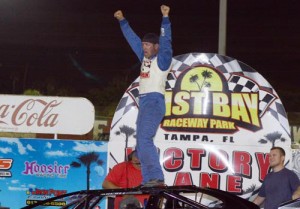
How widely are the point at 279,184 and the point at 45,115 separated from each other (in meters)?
3.91

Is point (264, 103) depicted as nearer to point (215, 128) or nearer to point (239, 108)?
point (239, 108)

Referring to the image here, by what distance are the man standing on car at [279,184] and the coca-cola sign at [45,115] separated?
3.05 m

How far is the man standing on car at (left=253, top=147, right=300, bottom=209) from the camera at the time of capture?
8.05 m

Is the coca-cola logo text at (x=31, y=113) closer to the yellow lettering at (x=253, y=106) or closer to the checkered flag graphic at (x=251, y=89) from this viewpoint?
the checkered flag graphic at (x=251, y=89)

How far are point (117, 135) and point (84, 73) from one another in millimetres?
22823

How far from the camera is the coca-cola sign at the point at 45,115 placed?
9891mm

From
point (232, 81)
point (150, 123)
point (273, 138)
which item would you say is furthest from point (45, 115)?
point (273, 138)

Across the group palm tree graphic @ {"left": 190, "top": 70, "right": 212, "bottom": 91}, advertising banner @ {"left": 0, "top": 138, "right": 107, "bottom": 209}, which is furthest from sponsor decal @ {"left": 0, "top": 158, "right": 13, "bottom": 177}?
palm tree graphic @ {"left": 190, "top": 70, "right": 212, "bottom": 91}

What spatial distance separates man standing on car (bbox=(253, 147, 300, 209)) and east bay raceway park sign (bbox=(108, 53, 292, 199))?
101 cm

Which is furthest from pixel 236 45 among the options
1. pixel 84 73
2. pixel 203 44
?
Answer: pixel 84 73

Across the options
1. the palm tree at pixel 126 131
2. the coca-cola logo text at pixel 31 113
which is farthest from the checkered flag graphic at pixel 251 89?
the coca-cola logo text at pixel 31 113

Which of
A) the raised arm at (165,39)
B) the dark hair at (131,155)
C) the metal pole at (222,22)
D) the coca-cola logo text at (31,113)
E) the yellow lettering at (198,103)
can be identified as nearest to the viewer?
the raised arm at (165,39)

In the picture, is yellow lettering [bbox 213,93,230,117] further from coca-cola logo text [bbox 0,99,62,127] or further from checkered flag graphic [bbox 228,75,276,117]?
coca-cola logo text [bbox 0,99,62,127]

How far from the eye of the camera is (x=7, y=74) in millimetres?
32594
